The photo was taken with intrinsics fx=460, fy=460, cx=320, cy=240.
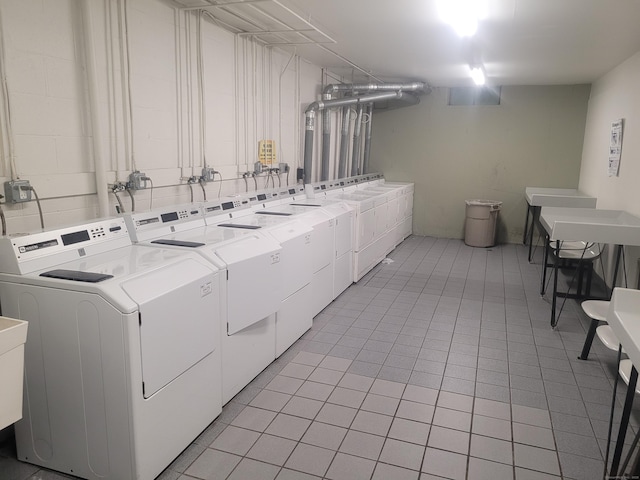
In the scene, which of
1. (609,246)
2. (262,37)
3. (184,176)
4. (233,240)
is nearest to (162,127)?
(184,176)

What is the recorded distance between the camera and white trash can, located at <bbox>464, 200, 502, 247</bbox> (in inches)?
301

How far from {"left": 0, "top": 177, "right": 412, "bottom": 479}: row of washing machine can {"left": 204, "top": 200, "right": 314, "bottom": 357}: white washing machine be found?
0.34 metres

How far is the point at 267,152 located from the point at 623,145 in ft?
13.1

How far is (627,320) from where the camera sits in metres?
1.97

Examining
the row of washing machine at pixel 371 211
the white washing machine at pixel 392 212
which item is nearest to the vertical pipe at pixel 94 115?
the row of washing machine at pixel 371 211

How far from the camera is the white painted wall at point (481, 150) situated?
7586mm

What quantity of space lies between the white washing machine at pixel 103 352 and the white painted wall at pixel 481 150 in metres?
6.72

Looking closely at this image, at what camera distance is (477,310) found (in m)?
4.70

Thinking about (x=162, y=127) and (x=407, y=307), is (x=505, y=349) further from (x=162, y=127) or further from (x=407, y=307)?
(x=162, y=127)

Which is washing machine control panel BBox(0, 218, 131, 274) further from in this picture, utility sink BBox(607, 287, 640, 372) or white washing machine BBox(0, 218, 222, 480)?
utility sink BBox(607, 287, 640, 372)

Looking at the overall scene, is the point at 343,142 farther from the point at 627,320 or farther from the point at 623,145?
the point at 627,320

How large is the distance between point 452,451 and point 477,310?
96.2 inches

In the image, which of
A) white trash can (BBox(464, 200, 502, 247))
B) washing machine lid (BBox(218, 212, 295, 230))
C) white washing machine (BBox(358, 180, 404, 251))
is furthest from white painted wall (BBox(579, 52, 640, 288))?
washing machine lid (BBox(218, 212, 295, 230))

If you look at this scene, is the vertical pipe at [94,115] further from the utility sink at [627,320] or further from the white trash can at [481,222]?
the white trash can at [481,222]
